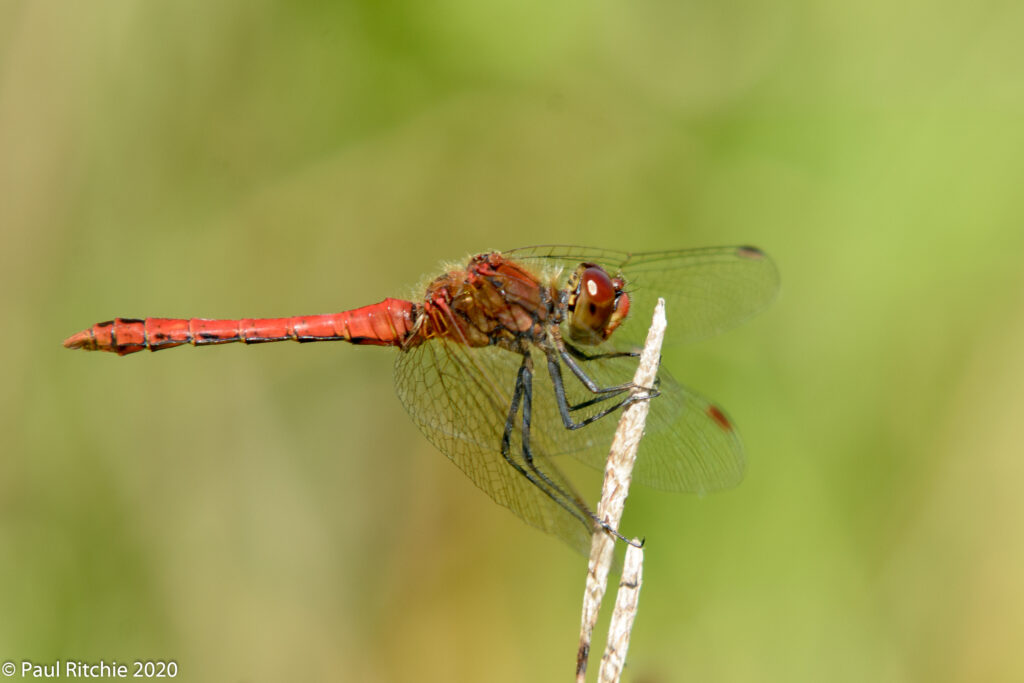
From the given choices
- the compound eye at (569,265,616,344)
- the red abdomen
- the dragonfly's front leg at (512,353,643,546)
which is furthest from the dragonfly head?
the red abdomen

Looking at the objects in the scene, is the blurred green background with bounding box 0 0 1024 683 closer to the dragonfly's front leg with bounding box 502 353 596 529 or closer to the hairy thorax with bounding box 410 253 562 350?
the hairy thorax with bounding box 410 253 562 350

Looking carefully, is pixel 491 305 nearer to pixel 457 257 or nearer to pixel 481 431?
pixel 481 431

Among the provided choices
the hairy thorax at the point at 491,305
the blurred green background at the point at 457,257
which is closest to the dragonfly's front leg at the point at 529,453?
the hairy thorax at the point at 491,305

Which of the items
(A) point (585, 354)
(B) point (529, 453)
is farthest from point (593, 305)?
(B) point (529, 453)

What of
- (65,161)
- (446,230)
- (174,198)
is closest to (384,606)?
(446,230)

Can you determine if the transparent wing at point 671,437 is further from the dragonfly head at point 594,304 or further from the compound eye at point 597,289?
the compound eye at point 597,289
